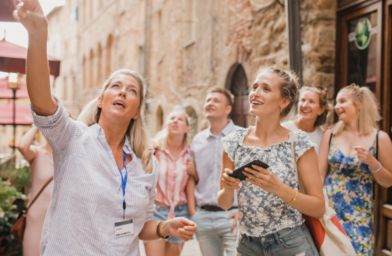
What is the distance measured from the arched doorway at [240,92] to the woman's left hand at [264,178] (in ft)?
16.2

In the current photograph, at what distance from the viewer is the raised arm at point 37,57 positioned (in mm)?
1202

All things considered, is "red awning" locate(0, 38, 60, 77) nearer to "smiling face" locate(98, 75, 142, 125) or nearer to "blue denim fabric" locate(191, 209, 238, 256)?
"smiling face" locate(98, 75, 142, 125)

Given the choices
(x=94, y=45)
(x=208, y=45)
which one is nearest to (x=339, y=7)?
(x=208, y=45)

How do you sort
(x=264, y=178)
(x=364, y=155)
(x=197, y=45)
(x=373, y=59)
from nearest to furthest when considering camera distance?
(x=264, y=178) → (x=364, y=155) → (x=373, y=59) → (x=197, y=45)

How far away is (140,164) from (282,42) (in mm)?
3518

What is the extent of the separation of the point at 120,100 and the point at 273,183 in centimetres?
91

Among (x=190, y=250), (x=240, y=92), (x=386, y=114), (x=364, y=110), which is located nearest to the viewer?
(x=364, y=110)

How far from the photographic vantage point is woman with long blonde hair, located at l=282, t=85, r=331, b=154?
10.3ft

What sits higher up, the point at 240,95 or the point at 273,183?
the point at 240,95

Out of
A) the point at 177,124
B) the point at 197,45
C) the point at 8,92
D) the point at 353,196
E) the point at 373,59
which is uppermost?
the point at 197,45

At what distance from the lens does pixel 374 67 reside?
3820 millimetres

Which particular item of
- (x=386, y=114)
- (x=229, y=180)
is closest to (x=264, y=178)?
(x=229, y=180)

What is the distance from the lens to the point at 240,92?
22.7ft

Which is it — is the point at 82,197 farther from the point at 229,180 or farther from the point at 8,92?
the point at 8,92
